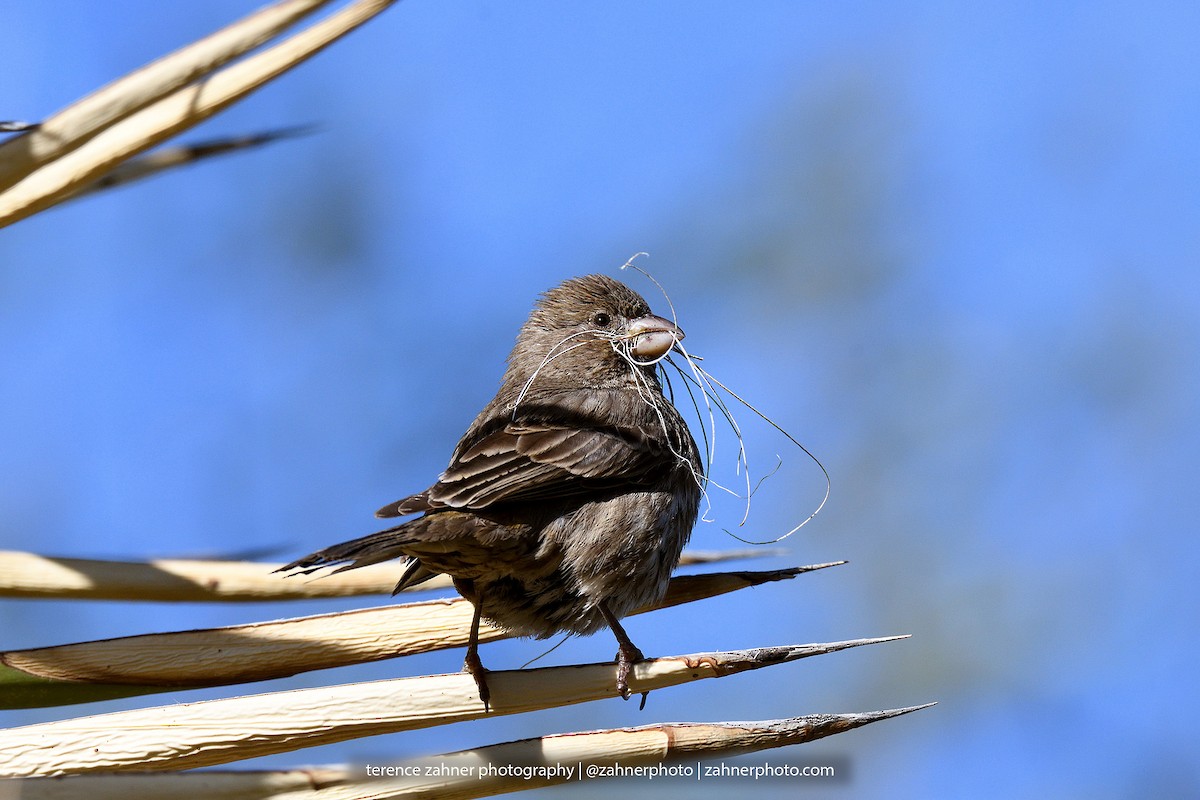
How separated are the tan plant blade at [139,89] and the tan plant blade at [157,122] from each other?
31mm

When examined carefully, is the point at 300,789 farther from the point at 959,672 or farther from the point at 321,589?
the point at 959,672

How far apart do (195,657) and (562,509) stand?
163 centimetres

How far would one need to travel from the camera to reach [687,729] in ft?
7.96

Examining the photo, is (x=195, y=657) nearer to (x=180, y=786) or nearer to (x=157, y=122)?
(x=180, y=786)

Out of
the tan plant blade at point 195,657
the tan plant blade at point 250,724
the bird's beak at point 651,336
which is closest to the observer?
the tan plant blade at point 250,724

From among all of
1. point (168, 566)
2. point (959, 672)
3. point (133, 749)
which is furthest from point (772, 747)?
point (959, 672)

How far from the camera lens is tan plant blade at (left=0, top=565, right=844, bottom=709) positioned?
2498 millimetres

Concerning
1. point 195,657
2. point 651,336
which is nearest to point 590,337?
point 651,336

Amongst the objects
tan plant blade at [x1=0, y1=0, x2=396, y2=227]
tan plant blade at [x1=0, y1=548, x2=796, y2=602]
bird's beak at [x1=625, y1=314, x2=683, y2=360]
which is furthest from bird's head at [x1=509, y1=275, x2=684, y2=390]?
tan plant blade at [x1=0, y1=0, x2=396, y2=227]

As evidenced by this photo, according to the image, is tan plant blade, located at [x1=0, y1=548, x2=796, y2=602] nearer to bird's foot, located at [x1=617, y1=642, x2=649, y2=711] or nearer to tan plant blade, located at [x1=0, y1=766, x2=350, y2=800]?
tan plant blade, located at [x1=0, y1=766, x2=350, y2=800]

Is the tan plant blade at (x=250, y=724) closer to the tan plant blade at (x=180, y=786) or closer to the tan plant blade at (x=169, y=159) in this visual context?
the tan plant blade at (x=180, y=786)

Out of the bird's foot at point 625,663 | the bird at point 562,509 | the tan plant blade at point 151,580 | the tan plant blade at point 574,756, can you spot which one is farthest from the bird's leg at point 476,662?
the tan plant blade at point 151,580

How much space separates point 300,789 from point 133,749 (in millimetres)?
336

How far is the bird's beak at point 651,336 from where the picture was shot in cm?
469
